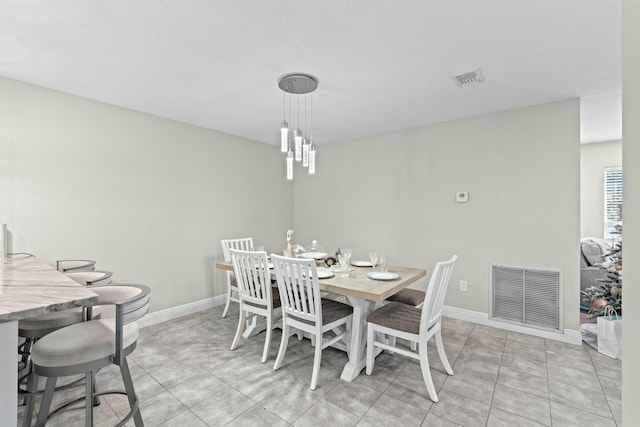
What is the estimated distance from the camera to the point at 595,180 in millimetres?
4730

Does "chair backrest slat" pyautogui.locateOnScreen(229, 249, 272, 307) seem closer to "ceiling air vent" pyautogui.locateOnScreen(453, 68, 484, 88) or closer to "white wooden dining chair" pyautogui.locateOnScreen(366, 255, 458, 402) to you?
"white wooden dining chair" pyautogui.locateOnScreen(366, 255, 458, 402)

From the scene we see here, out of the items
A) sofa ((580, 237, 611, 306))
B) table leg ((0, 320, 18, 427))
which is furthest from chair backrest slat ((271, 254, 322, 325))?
sofa ((580, 237, 611, 306))

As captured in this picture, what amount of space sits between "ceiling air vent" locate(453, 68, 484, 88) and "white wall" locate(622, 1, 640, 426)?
175 centimetres

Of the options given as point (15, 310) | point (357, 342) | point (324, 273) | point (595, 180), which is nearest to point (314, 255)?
point (324, 273)

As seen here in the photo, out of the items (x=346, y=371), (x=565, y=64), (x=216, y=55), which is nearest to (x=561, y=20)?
(x=565, y=64)

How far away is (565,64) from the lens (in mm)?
2201

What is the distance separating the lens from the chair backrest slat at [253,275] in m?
2.35

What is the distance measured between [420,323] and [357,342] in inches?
20.6

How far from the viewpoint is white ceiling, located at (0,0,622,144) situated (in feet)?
5.40

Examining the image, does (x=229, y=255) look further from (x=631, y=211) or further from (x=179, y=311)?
(x=631, y=211)

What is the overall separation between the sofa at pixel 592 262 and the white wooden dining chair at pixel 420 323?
2827 mm

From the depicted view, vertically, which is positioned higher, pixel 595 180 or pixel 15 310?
pixel 595 180

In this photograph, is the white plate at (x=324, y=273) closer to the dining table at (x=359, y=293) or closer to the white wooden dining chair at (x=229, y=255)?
the dining table at (x=359, y=293)

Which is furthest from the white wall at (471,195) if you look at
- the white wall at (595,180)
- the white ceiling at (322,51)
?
the white wall at (595,180)
